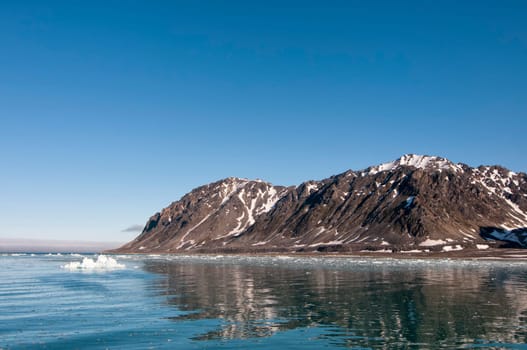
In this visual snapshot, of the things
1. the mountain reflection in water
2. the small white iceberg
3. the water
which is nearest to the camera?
the water

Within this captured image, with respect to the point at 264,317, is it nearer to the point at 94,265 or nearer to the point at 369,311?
the point at 369,311

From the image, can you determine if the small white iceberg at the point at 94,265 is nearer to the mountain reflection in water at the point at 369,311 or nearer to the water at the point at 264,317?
the water at the point at 264,317

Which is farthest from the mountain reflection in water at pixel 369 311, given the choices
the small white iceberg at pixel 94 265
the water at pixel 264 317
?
the small white iceberg at pixel 94 265

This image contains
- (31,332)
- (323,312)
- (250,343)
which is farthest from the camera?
(323,312)

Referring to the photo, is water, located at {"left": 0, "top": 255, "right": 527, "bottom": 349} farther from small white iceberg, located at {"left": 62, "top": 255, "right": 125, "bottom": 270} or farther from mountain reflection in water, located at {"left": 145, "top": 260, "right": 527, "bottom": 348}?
small white iceberg, located at {"left": 62, "top": 255, "right": 125, "bottom": 270}

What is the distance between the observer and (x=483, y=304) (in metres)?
49.7

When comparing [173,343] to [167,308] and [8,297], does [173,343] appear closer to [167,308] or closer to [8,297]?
[167,308]

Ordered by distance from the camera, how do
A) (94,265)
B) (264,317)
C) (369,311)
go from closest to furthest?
(264,317) < (369,311) < (94,265)

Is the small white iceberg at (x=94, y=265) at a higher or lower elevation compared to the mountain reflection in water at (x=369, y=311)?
higher

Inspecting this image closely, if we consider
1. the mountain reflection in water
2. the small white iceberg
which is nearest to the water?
the mountain reflection in water

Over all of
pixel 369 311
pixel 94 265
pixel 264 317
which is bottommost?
pixel 369 311

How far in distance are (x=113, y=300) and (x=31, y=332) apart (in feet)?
60.9

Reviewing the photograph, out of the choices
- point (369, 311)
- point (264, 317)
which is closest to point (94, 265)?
point (264, 317)

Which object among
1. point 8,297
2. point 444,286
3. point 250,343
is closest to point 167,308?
point 250,343
